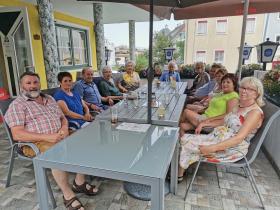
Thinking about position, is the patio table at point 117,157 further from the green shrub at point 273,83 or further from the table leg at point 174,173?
the green shrub at point 273,83

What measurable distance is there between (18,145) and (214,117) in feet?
6.48

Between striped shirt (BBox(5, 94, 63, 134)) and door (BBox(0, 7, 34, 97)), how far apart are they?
2836 mm

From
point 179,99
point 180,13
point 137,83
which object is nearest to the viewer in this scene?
point 179,99

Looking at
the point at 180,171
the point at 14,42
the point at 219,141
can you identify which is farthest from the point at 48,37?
the point at 219,141

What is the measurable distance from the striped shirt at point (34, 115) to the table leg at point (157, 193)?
4.06 ft

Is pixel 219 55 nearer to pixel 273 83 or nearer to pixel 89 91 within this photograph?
pixel 273 83

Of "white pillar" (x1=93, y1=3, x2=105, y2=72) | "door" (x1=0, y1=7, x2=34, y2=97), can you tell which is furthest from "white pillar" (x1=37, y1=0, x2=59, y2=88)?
"white pillar" (x1=93, y1=3, x2=105, y2=72)

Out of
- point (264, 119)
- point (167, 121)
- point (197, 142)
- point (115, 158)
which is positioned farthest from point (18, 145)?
point (264, 119)

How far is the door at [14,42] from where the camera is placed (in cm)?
409

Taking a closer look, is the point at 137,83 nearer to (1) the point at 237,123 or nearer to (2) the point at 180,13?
(2) the point at 180,13

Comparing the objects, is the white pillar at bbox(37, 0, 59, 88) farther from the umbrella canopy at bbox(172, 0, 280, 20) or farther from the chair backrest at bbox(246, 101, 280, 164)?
the chair backrest at bbox(246, 101, 280, 164)

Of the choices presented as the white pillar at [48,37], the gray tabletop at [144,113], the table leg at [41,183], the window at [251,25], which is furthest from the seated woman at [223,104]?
the window at [251,25]

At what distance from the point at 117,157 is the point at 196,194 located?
1.04 metres

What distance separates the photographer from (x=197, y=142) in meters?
1.92
